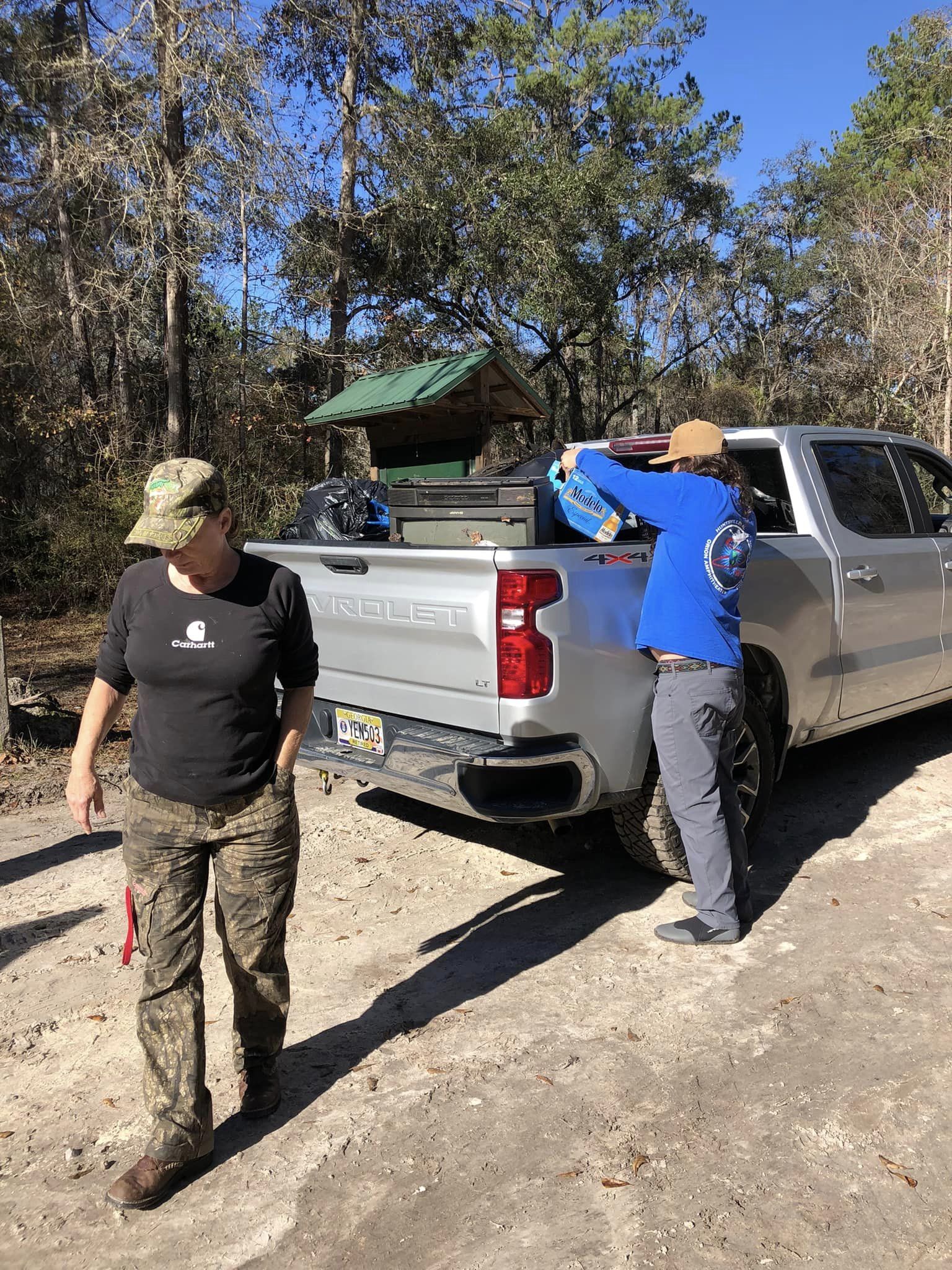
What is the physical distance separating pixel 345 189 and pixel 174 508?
51.3 feet

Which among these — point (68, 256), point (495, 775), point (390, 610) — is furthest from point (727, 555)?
point (68, 256)

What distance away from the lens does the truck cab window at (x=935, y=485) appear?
592 cm

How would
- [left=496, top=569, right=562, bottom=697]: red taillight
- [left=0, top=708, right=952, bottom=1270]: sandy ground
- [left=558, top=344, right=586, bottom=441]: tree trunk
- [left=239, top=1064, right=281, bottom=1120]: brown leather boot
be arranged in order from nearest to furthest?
[left=0, top=708, right=952, bottom=1270]: sandy ground → [left=239, top=1064, right=281, bottom=1120]: brown leather boot → [left=496, top=569, right=562, bottom=697]: red taillight → [left=558, top=344, right=586, bottom=441]: tree trunk

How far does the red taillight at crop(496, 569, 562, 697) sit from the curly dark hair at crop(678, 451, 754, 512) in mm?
→ 800

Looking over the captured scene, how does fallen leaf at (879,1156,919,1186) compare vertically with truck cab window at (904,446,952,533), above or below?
below

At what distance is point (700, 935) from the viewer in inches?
153

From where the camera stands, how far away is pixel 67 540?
1203cm

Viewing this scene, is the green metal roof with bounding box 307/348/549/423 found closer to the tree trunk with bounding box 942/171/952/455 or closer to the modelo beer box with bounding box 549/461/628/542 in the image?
the modelo beer box with bounding box 549/461/628/542

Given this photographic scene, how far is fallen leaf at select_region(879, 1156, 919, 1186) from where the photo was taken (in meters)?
2.53

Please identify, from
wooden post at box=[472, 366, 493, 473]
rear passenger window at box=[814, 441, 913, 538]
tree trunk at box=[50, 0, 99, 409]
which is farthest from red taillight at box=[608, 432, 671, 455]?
tree trunk at box=[50, 0, 99, 409]

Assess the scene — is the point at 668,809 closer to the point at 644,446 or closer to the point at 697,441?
the point at 697,441

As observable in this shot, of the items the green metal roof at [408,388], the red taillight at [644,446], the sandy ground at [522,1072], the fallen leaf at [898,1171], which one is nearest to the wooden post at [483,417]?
the green metal roof at [408,388]

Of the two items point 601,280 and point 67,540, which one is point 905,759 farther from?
point 601,280

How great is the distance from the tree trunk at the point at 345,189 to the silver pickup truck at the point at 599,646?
10.4 metres
